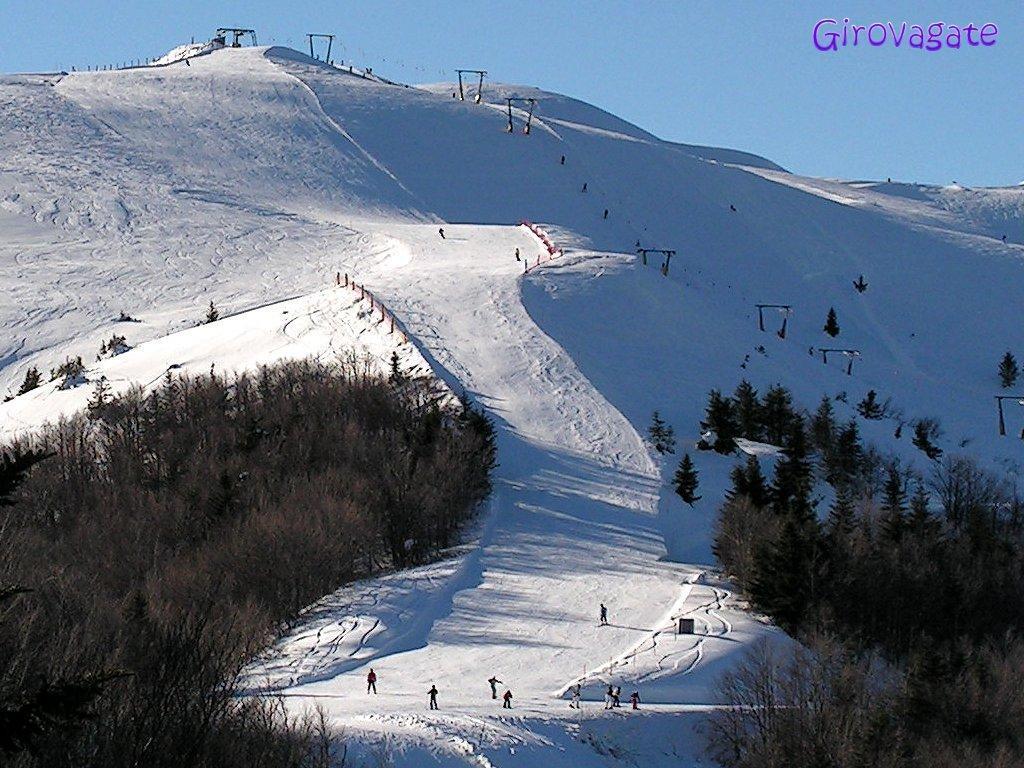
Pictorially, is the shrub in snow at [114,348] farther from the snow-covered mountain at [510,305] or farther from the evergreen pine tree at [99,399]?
the evergreen pine tree at [99,399]

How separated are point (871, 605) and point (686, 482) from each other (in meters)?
9.41

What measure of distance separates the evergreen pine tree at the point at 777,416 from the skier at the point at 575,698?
24879mm

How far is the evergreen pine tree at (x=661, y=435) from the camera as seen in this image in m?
48.9

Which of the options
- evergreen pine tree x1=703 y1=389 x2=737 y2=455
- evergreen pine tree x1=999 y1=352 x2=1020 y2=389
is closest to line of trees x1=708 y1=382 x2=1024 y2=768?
evergreen pine tree x1=703 y1=389 x2=737 y2=455

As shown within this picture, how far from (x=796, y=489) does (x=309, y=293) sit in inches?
1169

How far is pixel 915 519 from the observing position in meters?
42.5

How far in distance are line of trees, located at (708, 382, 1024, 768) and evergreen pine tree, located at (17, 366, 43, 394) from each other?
92.7 feet

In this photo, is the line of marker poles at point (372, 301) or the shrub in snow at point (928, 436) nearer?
the line of marker poles at point (372, 301)

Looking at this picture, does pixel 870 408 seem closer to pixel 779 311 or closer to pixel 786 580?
pixel 779 311

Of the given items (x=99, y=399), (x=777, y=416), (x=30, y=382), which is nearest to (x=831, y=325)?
(x=777, y=416)

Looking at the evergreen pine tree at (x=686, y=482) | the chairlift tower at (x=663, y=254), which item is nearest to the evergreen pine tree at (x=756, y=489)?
the evergreen pine tree at (x=686, y=482)

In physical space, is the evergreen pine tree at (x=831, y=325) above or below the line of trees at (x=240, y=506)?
above

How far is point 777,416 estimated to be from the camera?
2095 inches

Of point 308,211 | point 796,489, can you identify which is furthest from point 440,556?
point 308,211
